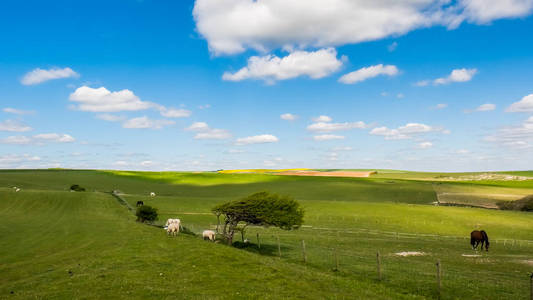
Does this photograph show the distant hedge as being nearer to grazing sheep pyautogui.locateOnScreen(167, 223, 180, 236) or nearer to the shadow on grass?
the shadow on grass

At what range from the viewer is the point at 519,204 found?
8762cm

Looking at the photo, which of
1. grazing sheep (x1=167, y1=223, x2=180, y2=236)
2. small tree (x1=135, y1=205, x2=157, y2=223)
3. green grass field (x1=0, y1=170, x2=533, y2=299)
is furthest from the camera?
small tree (x1=135, y1=205, x2=157, y2=223)

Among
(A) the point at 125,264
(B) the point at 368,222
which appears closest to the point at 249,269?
(A) the point at 125,264

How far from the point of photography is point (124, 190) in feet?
388

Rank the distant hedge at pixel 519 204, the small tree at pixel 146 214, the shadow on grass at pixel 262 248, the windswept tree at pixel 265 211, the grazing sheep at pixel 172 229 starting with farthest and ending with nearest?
1. the distant hedge at pixel 519 204
2. the small tree at pixel 146 214
3. the grazing sheep at pixel 172 229
4. the windswept tree at pixel 265 211
5. the shadow on grass at pixel 262 248

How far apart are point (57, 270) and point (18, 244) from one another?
17745mm

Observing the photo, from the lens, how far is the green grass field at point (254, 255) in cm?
2100

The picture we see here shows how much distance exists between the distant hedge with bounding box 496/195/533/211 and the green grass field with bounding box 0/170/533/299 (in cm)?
1037

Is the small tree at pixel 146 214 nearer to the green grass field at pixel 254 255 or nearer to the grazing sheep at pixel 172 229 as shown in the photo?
the green grass field at pixel 254 255

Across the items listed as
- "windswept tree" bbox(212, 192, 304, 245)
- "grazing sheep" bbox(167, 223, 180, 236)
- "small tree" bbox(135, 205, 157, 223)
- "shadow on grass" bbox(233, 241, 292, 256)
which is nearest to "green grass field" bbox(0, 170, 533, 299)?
"shadow on grass" bbox(233, 241, 292, 256)

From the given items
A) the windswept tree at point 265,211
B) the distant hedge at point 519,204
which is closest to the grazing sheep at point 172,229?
the windswept tree at point 265,211

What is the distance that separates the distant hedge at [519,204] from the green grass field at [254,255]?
10372mm

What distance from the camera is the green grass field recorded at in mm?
21000

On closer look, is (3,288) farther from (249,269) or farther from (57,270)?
(249,269)
